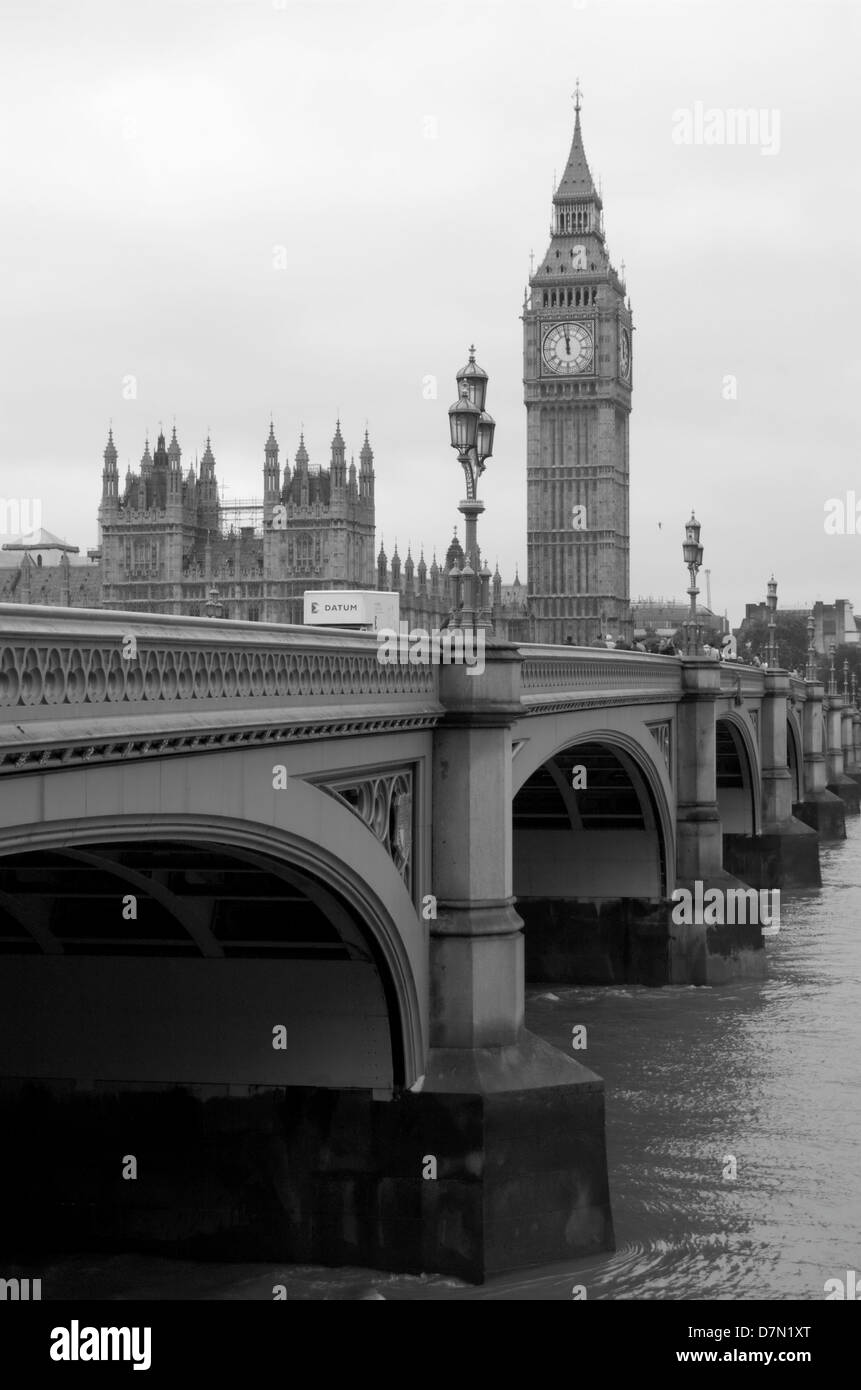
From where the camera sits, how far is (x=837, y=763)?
85.6 meters

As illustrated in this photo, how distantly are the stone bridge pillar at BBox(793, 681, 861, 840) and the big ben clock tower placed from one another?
5507 centimetres

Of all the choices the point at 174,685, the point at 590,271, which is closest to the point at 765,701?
the point at 174,685

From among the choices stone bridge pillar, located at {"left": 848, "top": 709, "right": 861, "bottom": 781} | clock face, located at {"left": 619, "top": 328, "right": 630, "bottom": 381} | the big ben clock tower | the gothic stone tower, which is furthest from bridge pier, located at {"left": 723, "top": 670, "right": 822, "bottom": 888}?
clock face, located at {"left": 619, "top": 328, "right": 630, "bottom": 381}

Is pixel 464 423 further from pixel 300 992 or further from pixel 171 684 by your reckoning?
pixel 171 684

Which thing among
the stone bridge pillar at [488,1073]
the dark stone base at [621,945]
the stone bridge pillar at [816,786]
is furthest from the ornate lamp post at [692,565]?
the stone bridge pillar at [816,786]

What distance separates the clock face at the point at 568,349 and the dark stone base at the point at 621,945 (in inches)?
3771

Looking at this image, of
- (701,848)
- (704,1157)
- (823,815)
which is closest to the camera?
(704,1157)

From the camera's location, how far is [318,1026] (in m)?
16.4

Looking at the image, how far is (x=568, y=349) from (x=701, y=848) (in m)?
95.9

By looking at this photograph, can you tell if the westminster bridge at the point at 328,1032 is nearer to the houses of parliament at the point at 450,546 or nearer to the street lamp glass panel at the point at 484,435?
the street lamp glass panel at the point at 484,435

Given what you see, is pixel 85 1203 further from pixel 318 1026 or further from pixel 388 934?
pixel 388 934

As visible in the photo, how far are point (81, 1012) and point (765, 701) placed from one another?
121 ft

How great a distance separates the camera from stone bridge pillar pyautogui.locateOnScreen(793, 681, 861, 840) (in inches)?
2569

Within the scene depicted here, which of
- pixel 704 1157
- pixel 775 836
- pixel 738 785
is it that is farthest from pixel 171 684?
pixel 738 785
